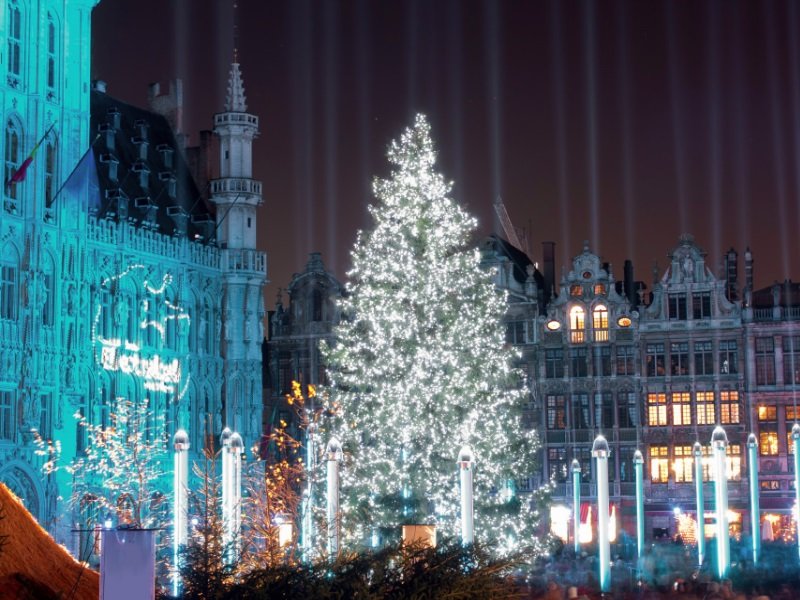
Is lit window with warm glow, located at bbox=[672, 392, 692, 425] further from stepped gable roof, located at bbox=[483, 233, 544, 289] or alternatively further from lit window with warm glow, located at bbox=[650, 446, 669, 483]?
stepped gable roof, located at bbox=[483, 233, 544, 289]

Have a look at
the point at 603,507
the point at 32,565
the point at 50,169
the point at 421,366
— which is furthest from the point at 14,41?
the point at 32,565

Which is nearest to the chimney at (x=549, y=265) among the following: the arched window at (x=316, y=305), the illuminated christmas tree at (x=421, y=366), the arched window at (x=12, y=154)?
the arched window at (x=316, y=305)

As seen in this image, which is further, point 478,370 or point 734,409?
point 734,409

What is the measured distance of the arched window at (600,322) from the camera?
58.7 metres

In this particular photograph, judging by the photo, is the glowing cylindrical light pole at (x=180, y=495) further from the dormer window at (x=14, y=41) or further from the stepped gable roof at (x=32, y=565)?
the dormer window at (x=14, y=41)

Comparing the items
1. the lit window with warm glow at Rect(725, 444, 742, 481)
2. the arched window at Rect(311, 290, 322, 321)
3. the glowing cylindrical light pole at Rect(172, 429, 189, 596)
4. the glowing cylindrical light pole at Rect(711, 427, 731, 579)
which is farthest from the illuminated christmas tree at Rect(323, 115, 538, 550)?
the arched window at Rect(311, 290, 322, 321)

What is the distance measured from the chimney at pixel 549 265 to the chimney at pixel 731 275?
7.27 m

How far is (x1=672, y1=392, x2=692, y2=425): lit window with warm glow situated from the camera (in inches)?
2275

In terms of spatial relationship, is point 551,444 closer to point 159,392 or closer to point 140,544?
point 159,392

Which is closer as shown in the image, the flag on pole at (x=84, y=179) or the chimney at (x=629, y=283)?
the flag on pole at (x=84, y=179)

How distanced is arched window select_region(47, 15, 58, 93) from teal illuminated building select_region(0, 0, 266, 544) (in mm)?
65

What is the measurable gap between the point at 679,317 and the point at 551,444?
23.3ft

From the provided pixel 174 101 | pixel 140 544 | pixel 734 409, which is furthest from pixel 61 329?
pixel 140 544

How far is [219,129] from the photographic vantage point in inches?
2227
